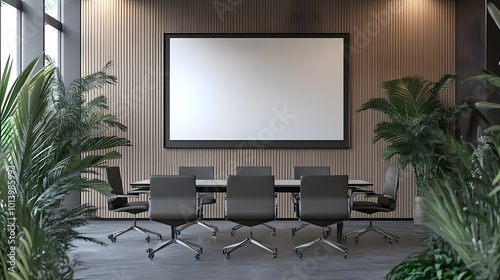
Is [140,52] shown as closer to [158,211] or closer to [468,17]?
[158,211]

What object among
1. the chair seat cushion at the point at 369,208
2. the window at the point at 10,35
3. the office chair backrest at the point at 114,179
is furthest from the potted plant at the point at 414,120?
the window at the point at 10,35

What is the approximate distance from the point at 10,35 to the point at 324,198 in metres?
4.30

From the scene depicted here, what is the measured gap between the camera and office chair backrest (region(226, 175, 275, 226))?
5.80m

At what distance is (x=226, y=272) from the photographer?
5.24 m

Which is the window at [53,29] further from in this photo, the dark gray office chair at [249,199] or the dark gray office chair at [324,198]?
the dark gray office chair at [324,198]

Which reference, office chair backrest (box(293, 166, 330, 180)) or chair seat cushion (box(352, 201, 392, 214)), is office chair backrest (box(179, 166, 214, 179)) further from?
chair seat cushion (box(352, 201, 392, 214))

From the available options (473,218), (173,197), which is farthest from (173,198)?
(473,218)

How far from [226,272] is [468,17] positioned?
5.91 meters

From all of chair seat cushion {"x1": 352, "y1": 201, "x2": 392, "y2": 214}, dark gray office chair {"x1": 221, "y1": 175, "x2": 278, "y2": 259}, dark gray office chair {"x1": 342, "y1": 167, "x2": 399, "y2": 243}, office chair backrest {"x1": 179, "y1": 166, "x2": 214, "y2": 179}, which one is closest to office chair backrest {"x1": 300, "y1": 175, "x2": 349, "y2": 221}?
dark gray office chair {"x1": 221, "y1": 175, "x2": 278, "y2": 259}

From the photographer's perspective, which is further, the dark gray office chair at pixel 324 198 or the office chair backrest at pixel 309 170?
the office chair backrest at pixel 309 170

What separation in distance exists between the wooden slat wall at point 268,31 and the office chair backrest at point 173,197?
138 inches

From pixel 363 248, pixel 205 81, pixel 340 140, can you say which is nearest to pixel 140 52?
pixel 205 81

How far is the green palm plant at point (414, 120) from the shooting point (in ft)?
26.1

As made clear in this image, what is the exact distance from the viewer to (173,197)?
5816 millimetres
